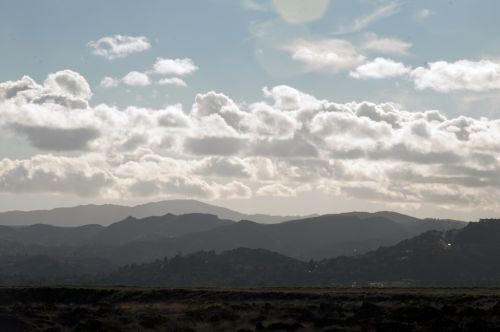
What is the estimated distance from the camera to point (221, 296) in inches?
2682

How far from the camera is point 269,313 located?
5519 centimetres

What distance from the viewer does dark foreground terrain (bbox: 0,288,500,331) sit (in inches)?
1799

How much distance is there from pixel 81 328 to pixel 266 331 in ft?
56.6

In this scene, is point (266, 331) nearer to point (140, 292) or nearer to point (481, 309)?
point (481, 309)

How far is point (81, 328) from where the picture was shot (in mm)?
50625

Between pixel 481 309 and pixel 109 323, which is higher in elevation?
pixel 481 309

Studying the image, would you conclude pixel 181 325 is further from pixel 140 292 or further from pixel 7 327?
pixel 140 292

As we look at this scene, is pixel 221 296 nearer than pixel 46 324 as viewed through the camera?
No

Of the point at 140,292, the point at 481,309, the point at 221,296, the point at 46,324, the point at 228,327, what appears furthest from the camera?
the point at 140,292

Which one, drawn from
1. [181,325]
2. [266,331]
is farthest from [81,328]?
[266,331]

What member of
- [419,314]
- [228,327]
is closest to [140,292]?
[228,327]

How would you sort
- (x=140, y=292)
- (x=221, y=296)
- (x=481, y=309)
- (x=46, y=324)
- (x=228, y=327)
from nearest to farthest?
1. (x=481, y=309)
2. (x=228, y=327)
3. (x=46, y=324)
4. (x=221, y=296)
5. (x=140, y=292)

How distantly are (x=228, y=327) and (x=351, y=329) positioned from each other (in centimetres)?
1110

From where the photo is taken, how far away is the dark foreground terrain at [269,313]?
45688mm
